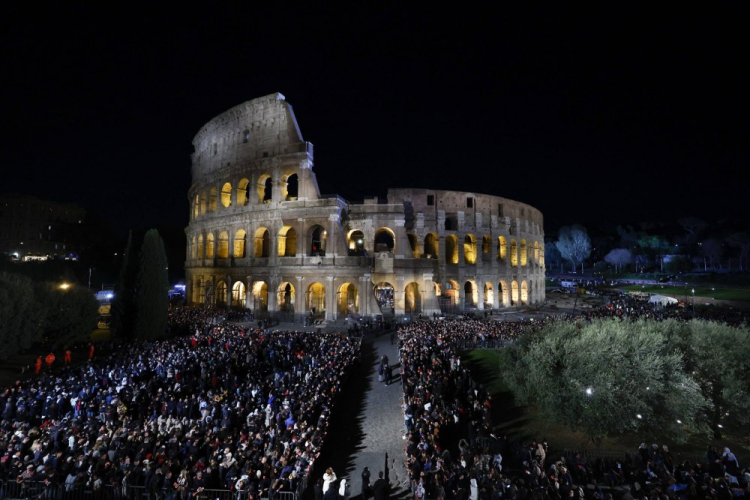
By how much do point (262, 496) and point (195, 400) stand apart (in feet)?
18.5

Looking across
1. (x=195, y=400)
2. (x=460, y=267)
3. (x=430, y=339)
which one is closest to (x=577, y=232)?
(x=460, y=267)

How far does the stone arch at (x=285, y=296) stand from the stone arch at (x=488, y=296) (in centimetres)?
2075

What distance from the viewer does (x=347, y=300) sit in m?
39.5

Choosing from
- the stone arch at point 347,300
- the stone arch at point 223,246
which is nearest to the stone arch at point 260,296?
the stone arch at point 223,246

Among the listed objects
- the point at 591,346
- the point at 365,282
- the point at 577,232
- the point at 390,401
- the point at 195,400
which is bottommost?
the point at 390,401

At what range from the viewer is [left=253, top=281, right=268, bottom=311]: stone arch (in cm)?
3806

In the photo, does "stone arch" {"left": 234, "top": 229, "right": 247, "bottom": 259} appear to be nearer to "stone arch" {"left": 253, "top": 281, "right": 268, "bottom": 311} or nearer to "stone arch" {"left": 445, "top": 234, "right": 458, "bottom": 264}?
"stone arch" {"left": 253, "top": 281, "right": 268, "bottom": 311}

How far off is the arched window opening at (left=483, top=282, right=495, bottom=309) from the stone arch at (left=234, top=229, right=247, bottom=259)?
26.8m

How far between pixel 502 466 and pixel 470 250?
116 feet

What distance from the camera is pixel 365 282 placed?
111 ft

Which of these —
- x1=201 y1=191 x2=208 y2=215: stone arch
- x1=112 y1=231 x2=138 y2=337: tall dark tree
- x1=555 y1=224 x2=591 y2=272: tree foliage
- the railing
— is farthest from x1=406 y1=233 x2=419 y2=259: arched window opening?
x1=555 y1=224 x2=591 y2=272: tree foliage

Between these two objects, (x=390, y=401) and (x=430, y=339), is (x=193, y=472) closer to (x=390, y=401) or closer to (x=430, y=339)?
(x=390, y=401)

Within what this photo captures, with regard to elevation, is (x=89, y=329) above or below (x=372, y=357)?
above

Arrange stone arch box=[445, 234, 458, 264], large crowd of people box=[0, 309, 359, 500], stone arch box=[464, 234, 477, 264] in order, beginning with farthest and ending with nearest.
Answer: stone arch box=[464, 234, 477, 264], stone arch box=[445, 234, 458, 264], large crowd of people box=[0, 309, 359, 500]
